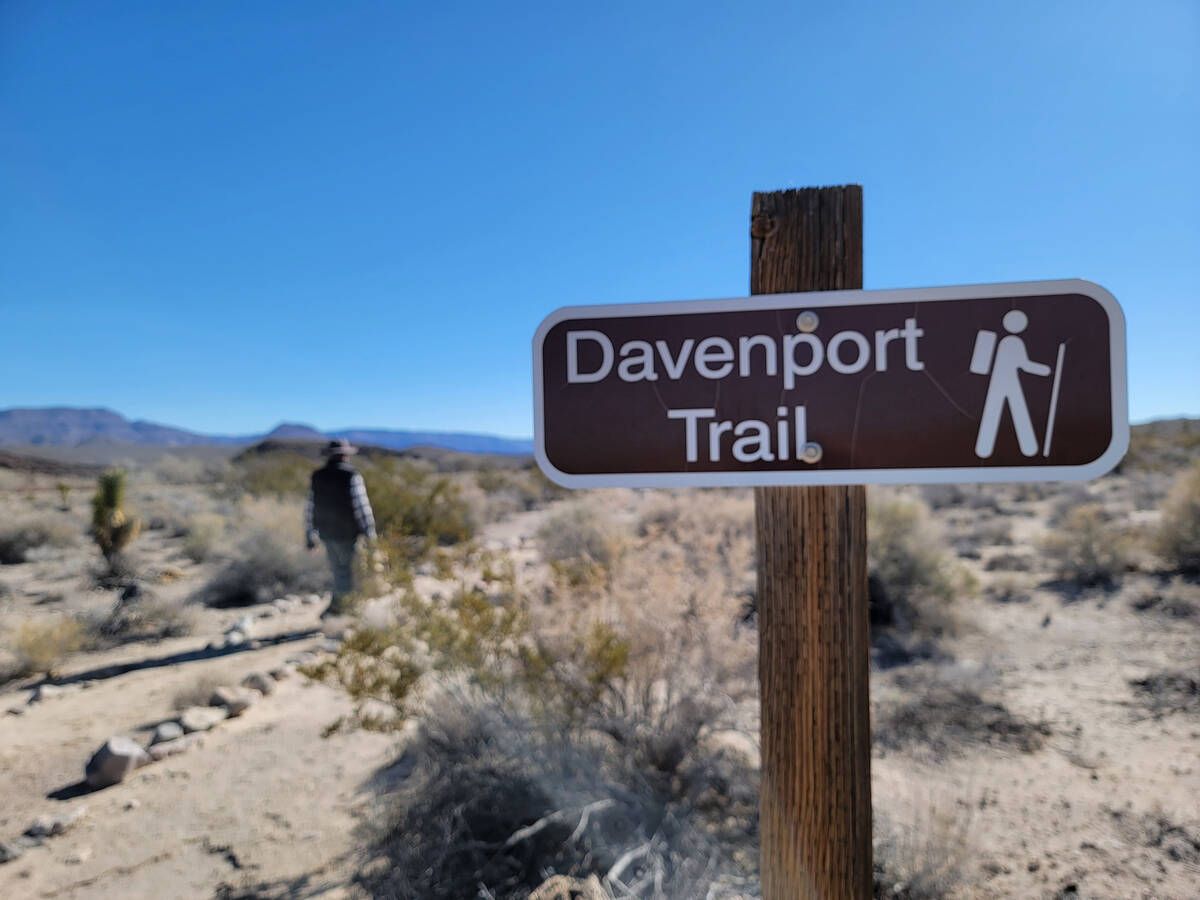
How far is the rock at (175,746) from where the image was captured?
4.20 m

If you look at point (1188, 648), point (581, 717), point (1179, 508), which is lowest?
point (1188, 648)

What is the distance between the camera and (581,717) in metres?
3.16

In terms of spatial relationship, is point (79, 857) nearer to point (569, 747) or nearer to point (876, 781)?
point (569, 747)

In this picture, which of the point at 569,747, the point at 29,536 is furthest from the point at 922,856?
the point at 29,536

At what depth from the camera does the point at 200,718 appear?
4691mm

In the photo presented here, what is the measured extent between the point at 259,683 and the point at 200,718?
71 cm

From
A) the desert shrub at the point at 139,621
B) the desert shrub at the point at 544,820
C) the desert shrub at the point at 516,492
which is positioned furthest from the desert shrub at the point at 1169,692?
the desert shrub at the point at 516,492

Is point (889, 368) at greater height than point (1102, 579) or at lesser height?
greater

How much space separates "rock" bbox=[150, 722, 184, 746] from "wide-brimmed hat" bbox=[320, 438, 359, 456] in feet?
10.9

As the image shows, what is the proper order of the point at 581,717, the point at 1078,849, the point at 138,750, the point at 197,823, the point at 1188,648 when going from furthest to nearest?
the point at 1188,648
the point at 138,750
the point at 197,823
the point at 581,717
the point at 1078,849

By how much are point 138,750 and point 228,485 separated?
16362 mm

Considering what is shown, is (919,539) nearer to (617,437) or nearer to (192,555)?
(617,437)

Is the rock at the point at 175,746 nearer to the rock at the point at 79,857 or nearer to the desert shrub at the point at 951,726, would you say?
the rock at the point at 79,857

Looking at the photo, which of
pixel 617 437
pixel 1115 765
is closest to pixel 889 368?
pixel 617 437
